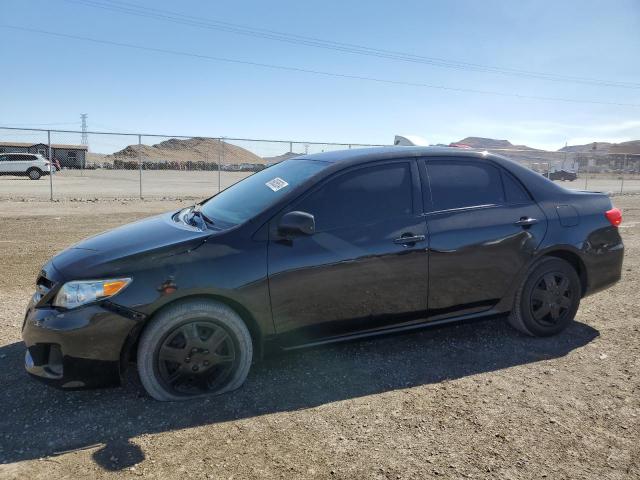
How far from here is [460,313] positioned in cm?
379

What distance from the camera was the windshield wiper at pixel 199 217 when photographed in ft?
11.4

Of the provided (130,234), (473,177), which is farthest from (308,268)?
(473,177)

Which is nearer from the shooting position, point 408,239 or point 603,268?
point 408,239

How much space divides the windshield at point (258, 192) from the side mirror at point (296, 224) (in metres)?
0.27

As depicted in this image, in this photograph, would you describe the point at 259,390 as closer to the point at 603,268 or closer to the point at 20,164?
the point at 603,268

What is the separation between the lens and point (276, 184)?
3.67m

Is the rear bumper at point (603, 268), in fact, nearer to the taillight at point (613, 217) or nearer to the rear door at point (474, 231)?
the taillight at point (613, 217)

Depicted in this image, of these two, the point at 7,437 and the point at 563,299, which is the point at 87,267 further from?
the point at 563,299

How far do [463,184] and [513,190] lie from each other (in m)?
0.51

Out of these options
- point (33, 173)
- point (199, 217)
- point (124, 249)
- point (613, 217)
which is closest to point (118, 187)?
point (33, 173)

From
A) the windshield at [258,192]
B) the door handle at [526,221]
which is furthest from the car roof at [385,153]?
the door handle at [526,221]

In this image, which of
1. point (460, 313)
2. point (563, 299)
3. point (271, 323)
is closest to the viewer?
point (271, 323)

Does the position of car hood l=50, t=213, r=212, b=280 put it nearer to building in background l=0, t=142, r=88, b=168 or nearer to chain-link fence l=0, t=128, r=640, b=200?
chain-link fence l=0, t=128, r=640, b=200

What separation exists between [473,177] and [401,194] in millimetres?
736
